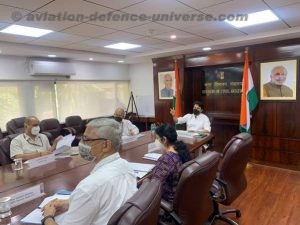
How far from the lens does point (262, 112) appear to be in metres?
4.15

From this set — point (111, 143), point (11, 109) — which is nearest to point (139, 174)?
point (111, 143)

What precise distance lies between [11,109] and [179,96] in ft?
11.2

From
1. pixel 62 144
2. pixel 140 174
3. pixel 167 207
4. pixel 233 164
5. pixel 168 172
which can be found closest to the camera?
pixel 167 207

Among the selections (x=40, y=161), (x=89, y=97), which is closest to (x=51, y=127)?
(x=89, y=97)

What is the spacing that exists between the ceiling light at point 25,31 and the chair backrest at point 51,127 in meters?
1.95

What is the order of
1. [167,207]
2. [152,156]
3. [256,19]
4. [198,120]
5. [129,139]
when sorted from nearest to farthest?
1. [167,207]
2. [152,156]
3. [256,19]
4. [129,139]
5. [198,120]

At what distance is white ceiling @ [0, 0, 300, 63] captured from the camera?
2324 mm

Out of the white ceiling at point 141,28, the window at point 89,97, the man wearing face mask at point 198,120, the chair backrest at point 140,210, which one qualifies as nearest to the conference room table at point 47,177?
the chair backrest at point 140,210

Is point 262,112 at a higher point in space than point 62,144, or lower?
higher

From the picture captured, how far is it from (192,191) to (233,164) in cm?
70

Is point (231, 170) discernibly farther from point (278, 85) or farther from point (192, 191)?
point (278, 85)

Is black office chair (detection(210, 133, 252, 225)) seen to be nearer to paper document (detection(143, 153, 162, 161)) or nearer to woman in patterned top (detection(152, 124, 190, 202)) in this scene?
woman in patterned top (detection(152, 124, 190, 202))

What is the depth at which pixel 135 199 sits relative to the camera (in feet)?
2.83

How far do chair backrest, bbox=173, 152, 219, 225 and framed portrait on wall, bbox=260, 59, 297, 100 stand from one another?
2.95 meters
